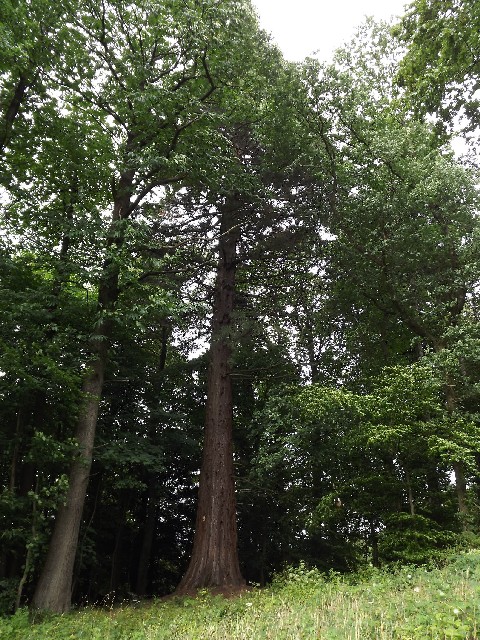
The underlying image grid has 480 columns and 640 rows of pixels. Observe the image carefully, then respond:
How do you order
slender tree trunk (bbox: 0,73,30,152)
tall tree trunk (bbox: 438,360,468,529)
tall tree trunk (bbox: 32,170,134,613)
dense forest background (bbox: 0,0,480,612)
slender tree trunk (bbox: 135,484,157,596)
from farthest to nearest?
slender tree trunk (bbox: 135,484,157,596)
slender tree trunk (bbox: 0,73,30,152)
tall tree trunk (bbox: 438,360,468,529)
dense forest background (bbox: 0,0,480,612)
tall tree trunk (bbox: 32,170,134,613)

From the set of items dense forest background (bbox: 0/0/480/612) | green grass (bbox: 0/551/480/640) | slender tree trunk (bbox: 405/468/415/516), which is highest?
dense forest background (bbox: 0/0/480/612)

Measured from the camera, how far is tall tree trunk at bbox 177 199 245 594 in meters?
9.59

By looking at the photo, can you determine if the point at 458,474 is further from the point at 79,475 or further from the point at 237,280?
the point at 79,475

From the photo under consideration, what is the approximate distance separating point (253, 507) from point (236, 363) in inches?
215

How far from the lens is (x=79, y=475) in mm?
9188

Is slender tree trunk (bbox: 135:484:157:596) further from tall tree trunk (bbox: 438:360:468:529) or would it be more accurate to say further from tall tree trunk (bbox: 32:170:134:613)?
tall tree trunk (bbox: 438:360:468:529)

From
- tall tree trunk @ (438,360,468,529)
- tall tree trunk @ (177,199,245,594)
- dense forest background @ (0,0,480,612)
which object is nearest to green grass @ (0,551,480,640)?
tall tree trunk @ (177,199,245,594)

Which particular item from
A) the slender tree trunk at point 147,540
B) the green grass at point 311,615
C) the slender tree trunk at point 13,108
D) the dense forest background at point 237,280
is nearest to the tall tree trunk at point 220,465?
the dense forest background at point 237,280

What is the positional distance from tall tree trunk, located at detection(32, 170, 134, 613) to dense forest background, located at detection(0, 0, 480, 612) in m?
0.04

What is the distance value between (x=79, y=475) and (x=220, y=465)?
303cm

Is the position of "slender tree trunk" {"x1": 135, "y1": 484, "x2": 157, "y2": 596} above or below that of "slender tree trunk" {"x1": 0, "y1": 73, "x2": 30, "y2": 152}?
below

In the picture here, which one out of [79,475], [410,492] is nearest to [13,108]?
[79,475]

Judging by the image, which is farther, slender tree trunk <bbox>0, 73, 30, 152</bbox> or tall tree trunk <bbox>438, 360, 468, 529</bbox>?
slender tree trunk <bbox>0, 73, 30, 152</bbox>

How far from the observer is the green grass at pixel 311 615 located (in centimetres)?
406
